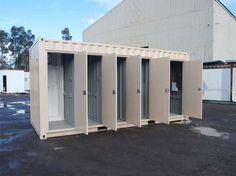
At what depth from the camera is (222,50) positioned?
755 inches

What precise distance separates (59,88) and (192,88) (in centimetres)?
494

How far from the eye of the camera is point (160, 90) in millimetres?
9164

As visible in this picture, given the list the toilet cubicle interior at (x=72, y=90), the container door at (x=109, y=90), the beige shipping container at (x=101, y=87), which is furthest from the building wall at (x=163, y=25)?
the container door at (x=109, y=90)

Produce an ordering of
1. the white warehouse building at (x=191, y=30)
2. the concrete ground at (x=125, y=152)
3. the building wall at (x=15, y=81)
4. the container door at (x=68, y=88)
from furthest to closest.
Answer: the building wall at (x=15, y=81) → the white warehouse building at (x=191, y=30) → the container door at (x=68, y=88) → the concrete ground at (x=125, y=152)

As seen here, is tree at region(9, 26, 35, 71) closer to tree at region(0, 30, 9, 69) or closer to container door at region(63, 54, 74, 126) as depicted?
tree at region(0, 30, 9, 69)

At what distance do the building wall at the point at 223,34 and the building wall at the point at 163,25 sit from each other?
485mm

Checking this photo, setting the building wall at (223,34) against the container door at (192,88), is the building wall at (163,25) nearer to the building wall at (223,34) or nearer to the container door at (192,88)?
the building wall at (223,34)

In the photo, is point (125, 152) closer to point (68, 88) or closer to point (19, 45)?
point (68, 88)

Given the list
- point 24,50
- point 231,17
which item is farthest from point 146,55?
point 24,50

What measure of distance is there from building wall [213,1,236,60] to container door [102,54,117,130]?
40.8 feet

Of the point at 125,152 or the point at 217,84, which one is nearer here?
the point at 125,152

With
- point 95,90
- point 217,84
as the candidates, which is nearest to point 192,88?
point 95,90

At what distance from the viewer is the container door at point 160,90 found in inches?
351

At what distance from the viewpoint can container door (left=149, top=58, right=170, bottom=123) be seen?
891 cm
